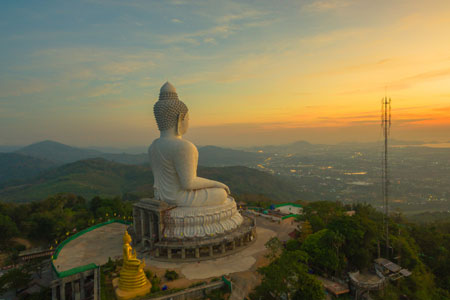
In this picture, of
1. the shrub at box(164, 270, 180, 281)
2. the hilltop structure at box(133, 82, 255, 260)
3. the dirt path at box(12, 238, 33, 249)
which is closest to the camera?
the shrub at box(164, 270, 180, 281)

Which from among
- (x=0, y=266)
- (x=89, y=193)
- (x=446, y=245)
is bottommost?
(x=89, y=193)

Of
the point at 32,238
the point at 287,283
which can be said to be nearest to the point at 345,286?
the point at 287,283

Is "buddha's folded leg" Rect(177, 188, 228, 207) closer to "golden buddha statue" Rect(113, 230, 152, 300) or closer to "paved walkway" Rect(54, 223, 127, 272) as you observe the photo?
"paved walkway" Rect(54, 223, 127, 272)

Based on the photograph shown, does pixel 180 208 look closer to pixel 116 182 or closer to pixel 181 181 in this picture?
pixel 181 181

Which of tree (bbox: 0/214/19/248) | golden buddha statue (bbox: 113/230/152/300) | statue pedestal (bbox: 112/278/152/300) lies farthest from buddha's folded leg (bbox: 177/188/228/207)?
tree (bbox: 0/214/19/248)

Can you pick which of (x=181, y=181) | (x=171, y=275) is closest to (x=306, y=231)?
(x=181, y=181)

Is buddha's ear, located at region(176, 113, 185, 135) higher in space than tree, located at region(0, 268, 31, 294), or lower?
higher

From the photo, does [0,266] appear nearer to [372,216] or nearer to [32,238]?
[32,238]
